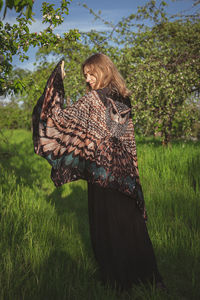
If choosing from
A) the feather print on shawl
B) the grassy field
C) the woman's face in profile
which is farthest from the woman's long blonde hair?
the grassy field

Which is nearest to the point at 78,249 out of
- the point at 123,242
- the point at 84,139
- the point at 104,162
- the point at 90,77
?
the point at 123,242

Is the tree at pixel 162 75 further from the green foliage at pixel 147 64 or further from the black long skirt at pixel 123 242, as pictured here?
the black long skirt at pixel 123 242

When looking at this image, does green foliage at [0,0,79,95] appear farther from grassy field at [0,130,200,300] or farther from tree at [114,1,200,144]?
tree at [114,1,200,144]

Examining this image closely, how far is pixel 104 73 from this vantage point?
2193mm

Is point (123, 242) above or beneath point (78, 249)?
above

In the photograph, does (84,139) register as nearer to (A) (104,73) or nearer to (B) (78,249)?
(A) (104,73)

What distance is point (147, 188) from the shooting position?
4.39m

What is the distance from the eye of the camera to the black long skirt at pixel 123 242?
2.08m

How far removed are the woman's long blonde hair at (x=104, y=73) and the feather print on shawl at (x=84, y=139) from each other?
0.49 feet

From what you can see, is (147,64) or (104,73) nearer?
(104,73)

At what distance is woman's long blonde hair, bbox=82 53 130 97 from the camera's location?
219 cm

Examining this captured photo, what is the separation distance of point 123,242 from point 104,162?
714 millimetres

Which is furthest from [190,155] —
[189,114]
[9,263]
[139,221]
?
[9,263]

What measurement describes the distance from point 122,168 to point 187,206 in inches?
72.0
